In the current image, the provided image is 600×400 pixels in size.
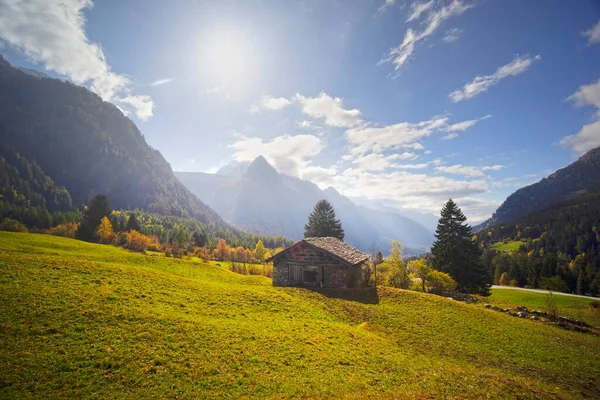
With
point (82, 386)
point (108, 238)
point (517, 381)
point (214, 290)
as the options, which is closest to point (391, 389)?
point (517, 381)

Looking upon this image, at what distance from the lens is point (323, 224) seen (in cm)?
7844

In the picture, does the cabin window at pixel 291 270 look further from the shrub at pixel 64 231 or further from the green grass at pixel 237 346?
the shrub at pixel 64 231

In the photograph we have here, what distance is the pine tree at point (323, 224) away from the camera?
7781cm

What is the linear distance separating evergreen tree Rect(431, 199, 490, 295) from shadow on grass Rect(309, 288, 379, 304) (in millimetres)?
31217

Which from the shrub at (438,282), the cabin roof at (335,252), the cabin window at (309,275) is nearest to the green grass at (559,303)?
the shrub at (438,282)

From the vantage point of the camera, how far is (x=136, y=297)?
68.8 ft

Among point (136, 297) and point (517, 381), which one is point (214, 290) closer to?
point (136, 297)

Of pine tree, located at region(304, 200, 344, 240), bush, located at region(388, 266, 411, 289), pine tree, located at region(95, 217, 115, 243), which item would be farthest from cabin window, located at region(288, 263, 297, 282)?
pine tree, located at region(95, 217, 115, 243)

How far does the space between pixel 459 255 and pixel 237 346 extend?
2344 inches

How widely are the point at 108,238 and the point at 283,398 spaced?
339 feet

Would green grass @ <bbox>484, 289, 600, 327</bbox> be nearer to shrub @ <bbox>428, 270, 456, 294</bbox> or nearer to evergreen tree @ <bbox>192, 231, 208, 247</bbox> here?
shrub @ <bbox>428, 270, 456, 294</bbox>

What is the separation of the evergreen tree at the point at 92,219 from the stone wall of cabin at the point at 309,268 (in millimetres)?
84668

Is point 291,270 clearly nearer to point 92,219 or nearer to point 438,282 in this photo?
point 438,282

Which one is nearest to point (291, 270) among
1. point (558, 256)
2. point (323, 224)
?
point (323, 224)
